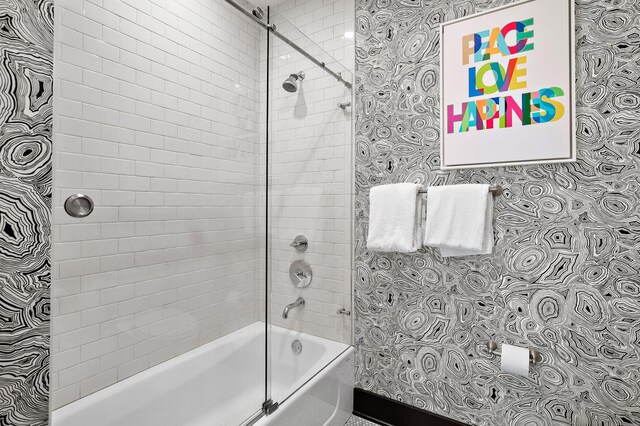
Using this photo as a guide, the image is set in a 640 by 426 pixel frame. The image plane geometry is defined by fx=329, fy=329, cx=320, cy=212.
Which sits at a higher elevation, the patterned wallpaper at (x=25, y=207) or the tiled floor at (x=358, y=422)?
the patterned wallpaper at (x=25, y=207)

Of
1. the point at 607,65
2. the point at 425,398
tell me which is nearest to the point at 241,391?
the point at 425,398

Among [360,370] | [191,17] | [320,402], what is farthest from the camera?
[360,370]

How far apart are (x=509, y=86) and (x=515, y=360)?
1.20 meters

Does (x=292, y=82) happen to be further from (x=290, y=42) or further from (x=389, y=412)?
(x=389, y=412)

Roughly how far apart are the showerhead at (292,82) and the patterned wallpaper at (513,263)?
0.45 metres

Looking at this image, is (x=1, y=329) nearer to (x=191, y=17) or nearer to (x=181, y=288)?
(x=181, y=288)

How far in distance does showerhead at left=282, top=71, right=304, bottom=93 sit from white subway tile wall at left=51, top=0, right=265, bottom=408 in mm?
178

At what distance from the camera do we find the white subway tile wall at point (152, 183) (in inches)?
41.1

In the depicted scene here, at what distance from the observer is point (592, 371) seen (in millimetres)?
1351

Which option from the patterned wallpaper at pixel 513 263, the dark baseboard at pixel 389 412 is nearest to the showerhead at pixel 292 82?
the patterned wallpaper at pixel 513 263

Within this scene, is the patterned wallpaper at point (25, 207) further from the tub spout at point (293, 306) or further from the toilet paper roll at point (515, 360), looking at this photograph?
the toilet paper roll at point (515, 360)

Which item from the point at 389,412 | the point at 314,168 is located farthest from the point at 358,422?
the point at 314,168

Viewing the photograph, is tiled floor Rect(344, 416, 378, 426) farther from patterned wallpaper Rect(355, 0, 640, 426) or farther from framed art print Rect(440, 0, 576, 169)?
framed art print Rect(440, 0, 576, 169)

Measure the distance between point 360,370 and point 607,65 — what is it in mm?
1861
